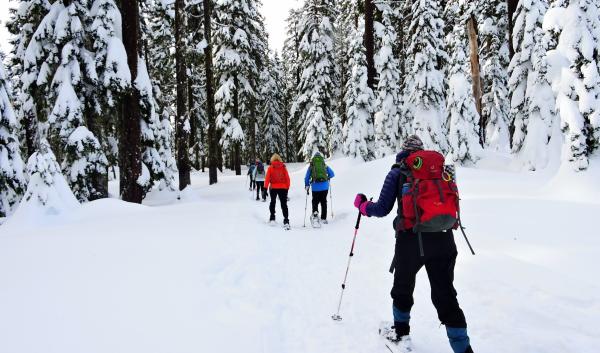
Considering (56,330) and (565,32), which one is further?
(565,32)

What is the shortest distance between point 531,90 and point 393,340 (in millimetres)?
15099

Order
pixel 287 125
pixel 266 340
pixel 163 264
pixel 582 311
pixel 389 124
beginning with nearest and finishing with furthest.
Result: 1. pixel 266 340
2. pixel 582 311
3. pixel 163 264
4. pixel 389 124
5. pixel 287 125

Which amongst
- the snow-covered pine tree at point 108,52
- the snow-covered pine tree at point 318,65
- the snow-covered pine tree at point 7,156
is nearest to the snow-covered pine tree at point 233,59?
the snow-covered pine tree at point 318,65

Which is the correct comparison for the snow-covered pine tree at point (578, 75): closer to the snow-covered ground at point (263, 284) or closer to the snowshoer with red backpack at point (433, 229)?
the snow-covered ground at point (263, 284)

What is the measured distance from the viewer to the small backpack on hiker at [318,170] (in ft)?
40.5

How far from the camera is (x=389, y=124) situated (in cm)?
2886

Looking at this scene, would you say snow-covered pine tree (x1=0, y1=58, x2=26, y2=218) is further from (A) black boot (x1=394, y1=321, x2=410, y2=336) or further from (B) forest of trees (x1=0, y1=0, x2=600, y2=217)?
(A) black boot (x1=394, y1=321, x2=410, y2=336)

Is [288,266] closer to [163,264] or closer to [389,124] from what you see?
[163,264]

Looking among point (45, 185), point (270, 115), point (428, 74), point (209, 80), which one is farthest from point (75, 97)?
point (270, 115)

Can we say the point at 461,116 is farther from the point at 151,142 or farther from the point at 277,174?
the point at 151,142

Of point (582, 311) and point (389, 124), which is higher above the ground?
point (389, 124)

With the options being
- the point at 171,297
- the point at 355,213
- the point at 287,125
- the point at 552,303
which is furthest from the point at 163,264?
the point at 287,125

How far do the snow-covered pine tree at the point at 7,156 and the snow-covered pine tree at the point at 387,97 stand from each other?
20.6 meters

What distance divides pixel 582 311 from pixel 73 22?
14.4 m
